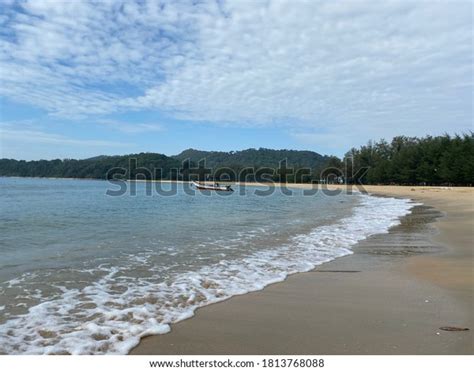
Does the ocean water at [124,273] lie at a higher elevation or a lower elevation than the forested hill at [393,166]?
lower

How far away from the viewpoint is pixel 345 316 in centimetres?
534

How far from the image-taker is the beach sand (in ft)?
14.3

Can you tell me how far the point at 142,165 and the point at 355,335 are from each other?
193 m

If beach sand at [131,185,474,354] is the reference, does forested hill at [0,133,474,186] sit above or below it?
above

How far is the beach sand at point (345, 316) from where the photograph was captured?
435cm
